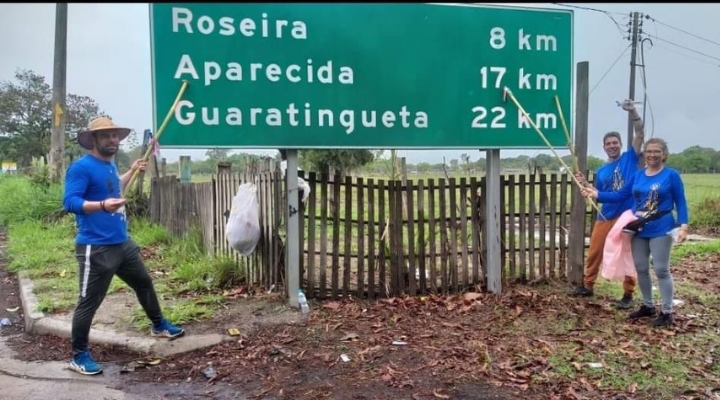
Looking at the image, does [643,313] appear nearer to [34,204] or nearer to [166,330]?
[166,330]

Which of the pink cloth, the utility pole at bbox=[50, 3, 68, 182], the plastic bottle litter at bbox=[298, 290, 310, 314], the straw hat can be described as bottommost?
the plastic bottle litter at bbox=[298, 290, 310, 314]

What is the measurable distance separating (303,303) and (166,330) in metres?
1.26

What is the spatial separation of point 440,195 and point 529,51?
1.74 metres

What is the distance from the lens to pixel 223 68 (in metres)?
4.64

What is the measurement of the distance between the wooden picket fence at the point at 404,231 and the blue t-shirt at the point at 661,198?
1.39m

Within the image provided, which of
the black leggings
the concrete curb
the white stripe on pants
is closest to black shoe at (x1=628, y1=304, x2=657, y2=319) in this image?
the concrete curb

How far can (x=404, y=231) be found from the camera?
5648mm

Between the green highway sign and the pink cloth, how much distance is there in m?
1.11

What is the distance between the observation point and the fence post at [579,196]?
19.1 feet

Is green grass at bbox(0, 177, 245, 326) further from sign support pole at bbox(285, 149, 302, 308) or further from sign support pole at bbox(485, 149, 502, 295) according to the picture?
sign support pole at bbox(485, 149, 502, 295)

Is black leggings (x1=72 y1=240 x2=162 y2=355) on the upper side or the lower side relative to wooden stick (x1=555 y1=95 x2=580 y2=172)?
lower

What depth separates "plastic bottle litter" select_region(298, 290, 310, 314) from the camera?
496cm

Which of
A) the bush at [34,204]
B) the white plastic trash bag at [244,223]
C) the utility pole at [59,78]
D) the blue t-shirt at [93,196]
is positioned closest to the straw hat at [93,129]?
the blue t-shirt at [93,196]

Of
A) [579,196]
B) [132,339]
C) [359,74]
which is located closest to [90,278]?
[132,339]
